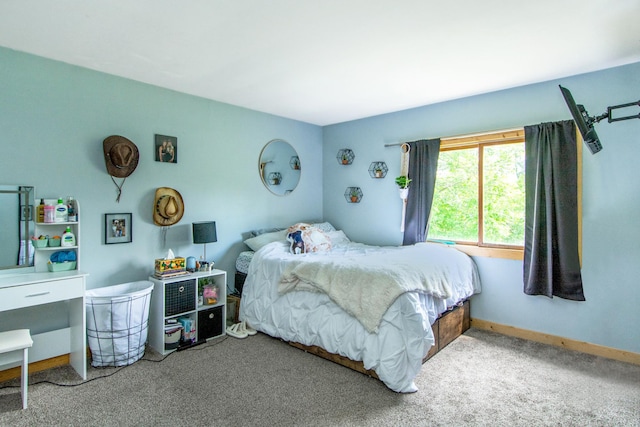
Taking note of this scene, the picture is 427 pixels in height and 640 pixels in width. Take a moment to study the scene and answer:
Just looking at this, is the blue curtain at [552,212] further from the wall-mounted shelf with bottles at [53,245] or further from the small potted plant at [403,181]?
the wall-mounted shelf with bottles at [53,245]

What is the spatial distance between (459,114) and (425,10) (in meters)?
1.94

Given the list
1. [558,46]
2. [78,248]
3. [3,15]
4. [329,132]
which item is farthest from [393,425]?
[329,132]

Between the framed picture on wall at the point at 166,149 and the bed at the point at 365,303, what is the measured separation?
3.88 feet

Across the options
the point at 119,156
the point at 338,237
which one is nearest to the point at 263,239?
the point at 338,237

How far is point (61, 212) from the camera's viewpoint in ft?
8.68

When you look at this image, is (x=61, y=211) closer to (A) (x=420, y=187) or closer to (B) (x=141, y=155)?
(B) (x=141, y=155)

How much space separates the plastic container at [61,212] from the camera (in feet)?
8.61

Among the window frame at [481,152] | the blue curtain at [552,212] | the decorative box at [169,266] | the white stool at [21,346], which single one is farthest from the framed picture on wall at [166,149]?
the blue curtain at [552,212]

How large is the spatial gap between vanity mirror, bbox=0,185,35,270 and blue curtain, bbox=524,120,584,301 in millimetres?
4074

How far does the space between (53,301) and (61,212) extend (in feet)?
2.20

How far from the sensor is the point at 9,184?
257cm

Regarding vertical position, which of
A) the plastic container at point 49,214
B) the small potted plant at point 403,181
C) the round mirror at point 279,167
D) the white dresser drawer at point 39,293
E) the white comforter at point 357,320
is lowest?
the white comforter at point 357,320

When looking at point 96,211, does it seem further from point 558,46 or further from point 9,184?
point 558,46

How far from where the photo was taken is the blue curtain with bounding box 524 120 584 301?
305 cm
